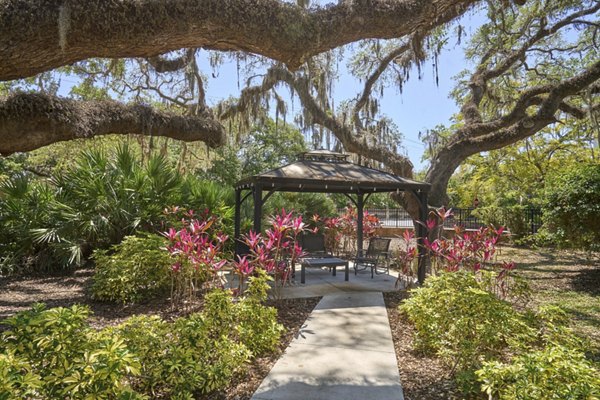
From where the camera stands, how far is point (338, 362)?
3.71m

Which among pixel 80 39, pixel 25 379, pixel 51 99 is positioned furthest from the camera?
pixel 51 99

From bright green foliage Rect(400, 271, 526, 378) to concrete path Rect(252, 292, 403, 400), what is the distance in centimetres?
48

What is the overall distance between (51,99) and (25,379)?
17.6ft

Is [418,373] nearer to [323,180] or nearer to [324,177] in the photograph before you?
[323,180]

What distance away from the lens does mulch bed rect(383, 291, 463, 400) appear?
10.3 feet

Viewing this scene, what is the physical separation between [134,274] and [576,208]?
8.32 meters

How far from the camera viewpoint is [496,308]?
3588 millimetres

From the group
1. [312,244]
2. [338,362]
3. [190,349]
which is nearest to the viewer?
[190,349]

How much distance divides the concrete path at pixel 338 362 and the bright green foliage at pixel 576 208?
5.05 meters

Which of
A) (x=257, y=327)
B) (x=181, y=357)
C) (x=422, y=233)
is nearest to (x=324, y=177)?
(x=422, y=233)

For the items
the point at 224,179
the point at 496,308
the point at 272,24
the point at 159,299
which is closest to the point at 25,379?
the point at 272,24

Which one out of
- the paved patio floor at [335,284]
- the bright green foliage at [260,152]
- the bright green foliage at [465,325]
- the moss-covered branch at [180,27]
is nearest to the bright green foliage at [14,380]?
the moss-covered branch at [180,27]

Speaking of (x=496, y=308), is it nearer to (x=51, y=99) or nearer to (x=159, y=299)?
(x=159, y=299)

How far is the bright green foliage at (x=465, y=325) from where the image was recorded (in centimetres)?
336
